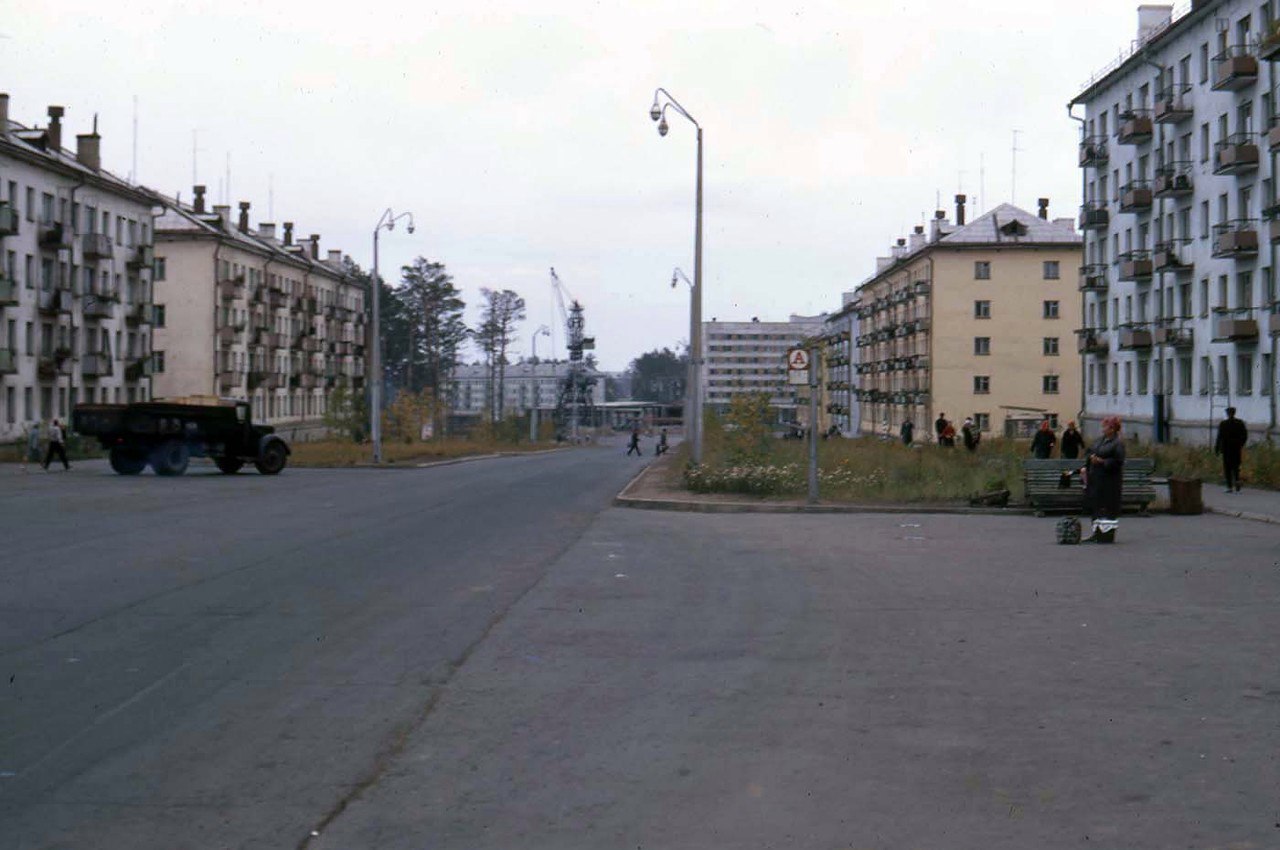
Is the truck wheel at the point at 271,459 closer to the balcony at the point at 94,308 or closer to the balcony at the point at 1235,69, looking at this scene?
the balcony at the point at 1235,69

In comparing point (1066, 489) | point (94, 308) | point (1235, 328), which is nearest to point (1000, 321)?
point (1235, 328)

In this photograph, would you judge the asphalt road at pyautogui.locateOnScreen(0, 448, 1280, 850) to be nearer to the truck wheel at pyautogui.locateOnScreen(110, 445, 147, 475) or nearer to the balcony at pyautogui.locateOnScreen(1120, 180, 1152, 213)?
the truck wheel at pyautogui.locateOnScreen(110, 445, 147, 475)

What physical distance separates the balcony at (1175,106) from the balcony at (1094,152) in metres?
9.32

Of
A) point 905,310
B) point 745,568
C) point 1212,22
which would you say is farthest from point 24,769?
point 905,310

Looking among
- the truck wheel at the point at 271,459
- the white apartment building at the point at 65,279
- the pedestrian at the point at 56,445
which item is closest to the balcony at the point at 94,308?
the white apartment building at the point at 65,279

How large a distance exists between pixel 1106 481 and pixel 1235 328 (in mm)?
33476

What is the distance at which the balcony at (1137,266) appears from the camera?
59688 millimetres

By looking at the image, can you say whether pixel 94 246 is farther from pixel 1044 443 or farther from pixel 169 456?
pixel 1044 443

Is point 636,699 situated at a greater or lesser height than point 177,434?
lesser

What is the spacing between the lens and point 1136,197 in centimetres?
6006

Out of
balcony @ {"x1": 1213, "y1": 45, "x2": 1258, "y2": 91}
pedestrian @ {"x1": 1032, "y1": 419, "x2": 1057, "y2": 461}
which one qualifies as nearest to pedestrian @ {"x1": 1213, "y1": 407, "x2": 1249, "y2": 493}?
pedestrian @ {"x1": 1032, "y1": 419, "x2": 1057, "y2": 461}

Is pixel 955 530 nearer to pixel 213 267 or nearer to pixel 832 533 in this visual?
pixel 832 533

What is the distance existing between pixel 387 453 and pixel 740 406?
2826 cm

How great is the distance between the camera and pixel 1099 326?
6894 centimetres
